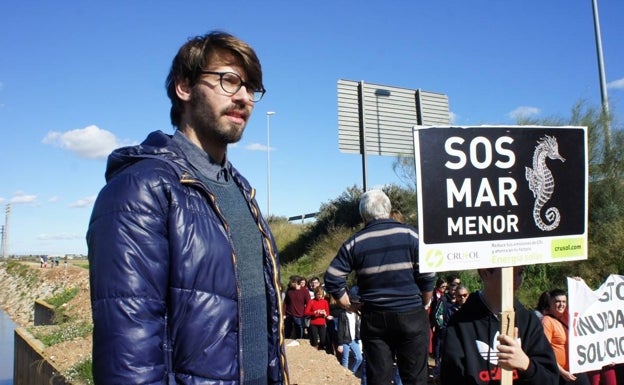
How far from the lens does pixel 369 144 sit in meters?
10.1

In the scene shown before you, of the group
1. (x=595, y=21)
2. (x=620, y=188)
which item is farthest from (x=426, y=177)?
(x=595, y=21)

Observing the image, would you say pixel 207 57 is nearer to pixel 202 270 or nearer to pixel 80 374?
pixel 202 270

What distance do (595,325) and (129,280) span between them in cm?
474

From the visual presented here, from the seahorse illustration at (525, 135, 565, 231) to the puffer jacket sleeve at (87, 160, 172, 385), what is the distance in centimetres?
205

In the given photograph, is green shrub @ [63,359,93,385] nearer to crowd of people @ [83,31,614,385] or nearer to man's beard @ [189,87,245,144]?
crowd of people @ [83,31,614,385]

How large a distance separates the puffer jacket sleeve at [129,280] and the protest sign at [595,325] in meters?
4.31

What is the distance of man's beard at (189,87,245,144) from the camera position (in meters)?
2.05

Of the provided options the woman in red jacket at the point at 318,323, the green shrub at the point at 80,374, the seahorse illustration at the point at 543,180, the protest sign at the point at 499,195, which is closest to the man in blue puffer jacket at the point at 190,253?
the protest sign at the point at 499,195

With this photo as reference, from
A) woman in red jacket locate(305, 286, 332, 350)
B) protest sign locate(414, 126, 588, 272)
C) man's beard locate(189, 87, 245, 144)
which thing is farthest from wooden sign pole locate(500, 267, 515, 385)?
woman in red jacket locate(305, 286, 332, 350)

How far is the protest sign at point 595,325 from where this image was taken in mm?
4879

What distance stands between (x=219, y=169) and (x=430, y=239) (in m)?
1.15

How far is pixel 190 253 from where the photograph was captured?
173 cm

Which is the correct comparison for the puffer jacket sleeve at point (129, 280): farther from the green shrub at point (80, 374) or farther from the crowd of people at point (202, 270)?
the green shrub at point (80, 374)

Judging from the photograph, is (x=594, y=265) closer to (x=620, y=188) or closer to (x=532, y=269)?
(x=532, y=269)
